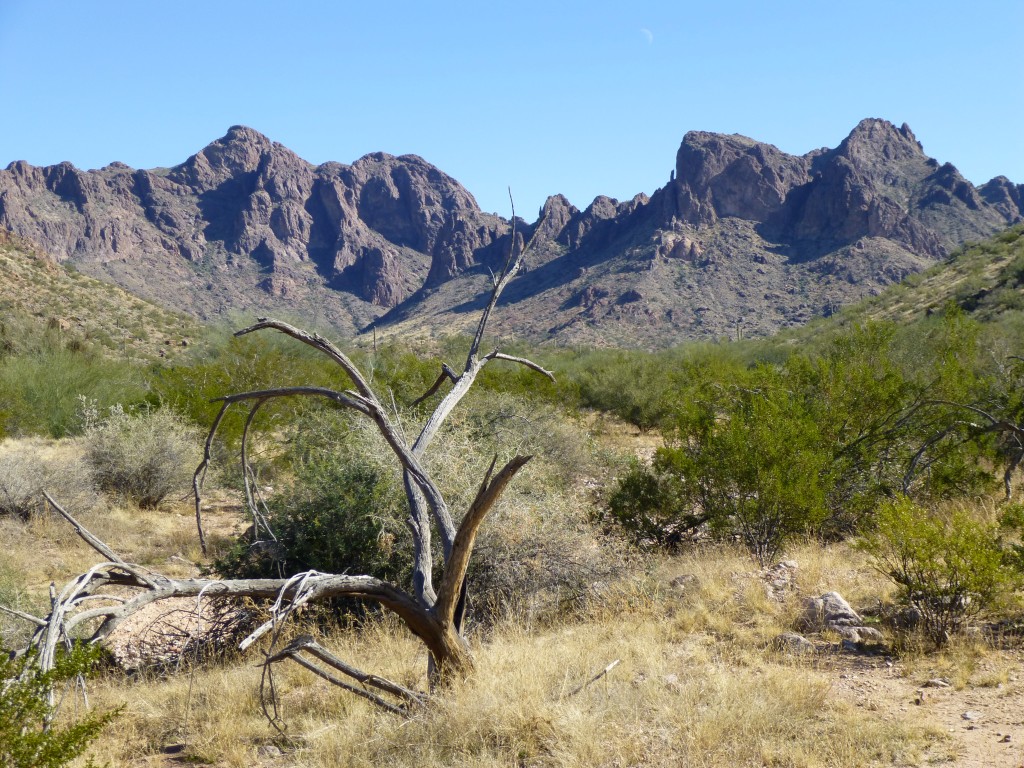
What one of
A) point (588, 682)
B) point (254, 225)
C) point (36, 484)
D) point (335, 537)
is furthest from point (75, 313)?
point (254, 225)

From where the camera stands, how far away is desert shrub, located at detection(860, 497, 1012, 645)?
4.70 m

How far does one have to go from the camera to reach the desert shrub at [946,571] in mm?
4703

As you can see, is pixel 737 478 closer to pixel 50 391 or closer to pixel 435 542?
pixel 435 542

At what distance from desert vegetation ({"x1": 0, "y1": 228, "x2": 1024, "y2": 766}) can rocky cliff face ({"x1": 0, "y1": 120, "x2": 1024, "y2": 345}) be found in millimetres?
28865

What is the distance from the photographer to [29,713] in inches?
92.7

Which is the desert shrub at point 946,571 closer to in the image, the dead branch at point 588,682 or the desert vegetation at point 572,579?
the desert vegetation at point 572,579

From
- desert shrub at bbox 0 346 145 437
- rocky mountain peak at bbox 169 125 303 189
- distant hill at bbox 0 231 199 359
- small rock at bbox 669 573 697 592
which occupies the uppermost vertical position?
rocky mountain peak at bbox 169 125 303 189

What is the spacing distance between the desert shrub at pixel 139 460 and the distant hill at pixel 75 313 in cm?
1544

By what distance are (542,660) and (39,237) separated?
15523 cm

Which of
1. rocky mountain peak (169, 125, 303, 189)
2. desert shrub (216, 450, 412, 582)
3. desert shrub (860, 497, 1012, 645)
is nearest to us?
desert shrub (860, 497, 1012, 645)

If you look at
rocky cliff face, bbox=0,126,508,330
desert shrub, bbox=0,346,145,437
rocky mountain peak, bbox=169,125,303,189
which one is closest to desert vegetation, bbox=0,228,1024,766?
desert shrub, bbox=0,346,145,437

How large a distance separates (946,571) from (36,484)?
12.0 m

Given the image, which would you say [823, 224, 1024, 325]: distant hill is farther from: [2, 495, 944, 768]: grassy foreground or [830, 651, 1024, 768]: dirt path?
[830, 651, 1024, 768]: dirt path

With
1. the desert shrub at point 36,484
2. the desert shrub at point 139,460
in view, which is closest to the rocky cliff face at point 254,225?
the desert shrub at point 139,460
